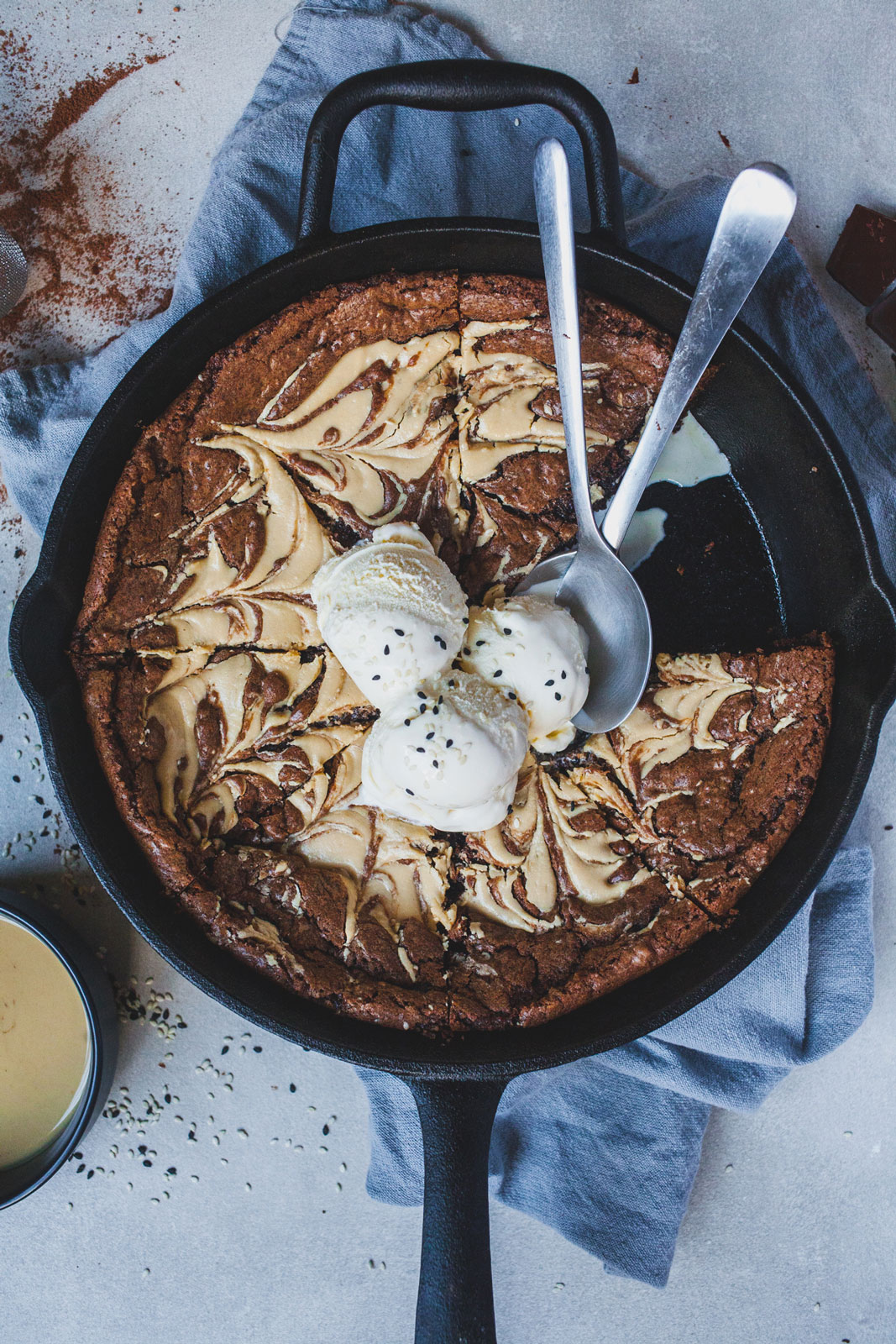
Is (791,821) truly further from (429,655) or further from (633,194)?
(633,194)

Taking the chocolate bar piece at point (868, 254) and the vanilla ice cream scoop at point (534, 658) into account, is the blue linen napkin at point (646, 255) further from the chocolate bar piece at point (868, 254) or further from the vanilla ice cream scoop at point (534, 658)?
the vanilla ice cream scoop at point (534, 658)

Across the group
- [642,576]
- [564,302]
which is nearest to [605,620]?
[642,576]

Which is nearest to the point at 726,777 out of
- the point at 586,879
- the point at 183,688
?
the point at 586,879

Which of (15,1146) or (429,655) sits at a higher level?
(429,655)

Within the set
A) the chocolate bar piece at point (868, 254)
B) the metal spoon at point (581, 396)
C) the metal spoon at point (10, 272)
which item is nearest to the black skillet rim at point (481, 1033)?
the metal spoon at point (581, 396)

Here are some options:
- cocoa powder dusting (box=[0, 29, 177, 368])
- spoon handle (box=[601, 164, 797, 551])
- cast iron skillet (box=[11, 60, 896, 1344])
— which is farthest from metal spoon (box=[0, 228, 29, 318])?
spoon handle (box=[601, 164, 797, 551])

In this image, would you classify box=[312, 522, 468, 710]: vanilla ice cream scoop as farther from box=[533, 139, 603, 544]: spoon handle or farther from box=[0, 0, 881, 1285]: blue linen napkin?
box=[0, 0, 881, 1285]: blue linen napkin
